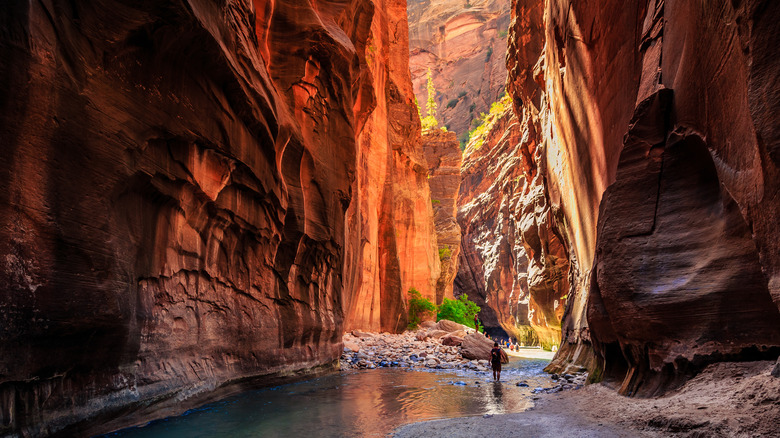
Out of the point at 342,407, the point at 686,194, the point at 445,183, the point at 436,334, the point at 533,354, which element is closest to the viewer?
the point at 686,194

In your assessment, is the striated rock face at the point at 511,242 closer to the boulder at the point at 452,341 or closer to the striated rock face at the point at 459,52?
the boulder at the point at 452,341

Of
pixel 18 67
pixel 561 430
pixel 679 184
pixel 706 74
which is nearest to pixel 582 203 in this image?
pixel 679 184

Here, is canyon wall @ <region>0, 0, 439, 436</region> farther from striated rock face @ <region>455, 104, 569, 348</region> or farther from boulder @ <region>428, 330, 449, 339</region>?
striated rock face @ <region>455, 104, 569, 348</region>

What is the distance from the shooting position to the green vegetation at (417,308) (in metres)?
32.8

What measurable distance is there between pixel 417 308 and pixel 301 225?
22.2 m

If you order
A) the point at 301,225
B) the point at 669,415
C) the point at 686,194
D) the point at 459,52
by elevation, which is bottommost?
the point at 669,415

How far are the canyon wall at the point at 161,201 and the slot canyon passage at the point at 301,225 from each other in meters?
0.04

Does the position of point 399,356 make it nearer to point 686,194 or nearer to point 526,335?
point 686,194

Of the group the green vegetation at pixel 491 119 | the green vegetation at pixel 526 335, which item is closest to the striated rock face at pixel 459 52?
the green vegetation at pixel 491 119

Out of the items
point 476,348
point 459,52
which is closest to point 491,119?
point 459,52

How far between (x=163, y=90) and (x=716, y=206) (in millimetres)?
8532

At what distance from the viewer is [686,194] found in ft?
20.9

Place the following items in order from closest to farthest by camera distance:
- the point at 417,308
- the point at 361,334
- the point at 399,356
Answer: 1. the point at 399,356
2. the point at 361,334
3. the point at 417,308

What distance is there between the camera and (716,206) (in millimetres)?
5809
